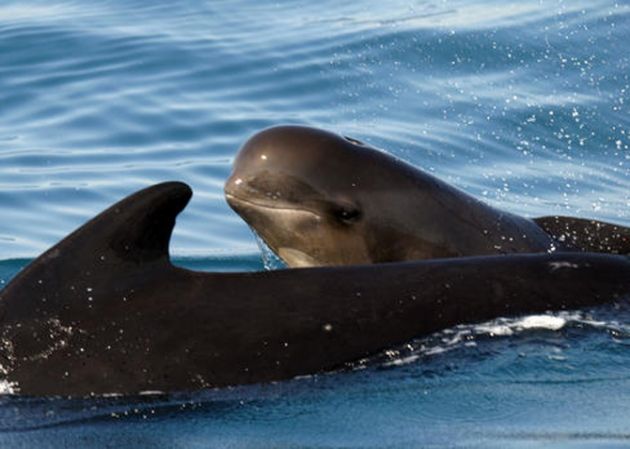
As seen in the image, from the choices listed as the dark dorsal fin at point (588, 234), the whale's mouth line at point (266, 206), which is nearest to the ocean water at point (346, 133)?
the whale's mouth line at point (266, 206)

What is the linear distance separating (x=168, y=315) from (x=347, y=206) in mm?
2261

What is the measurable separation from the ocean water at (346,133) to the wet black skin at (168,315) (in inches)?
3.6

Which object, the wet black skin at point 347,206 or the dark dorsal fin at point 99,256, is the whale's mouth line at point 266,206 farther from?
the dark dorsal fin at point 99,256

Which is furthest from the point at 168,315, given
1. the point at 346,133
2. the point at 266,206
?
the point at 346,133

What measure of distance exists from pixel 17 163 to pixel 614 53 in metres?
7.06

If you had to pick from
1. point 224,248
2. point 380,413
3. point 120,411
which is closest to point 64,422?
point 120,411

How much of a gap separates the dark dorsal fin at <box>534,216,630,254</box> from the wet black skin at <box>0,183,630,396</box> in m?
2.46

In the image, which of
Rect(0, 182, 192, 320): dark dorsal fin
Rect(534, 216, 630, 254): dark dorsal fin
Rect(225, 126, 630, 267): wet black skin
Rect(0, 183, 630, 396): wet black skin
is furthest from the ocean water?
Rect(534, 216, 630, 254): dark dorsal fin

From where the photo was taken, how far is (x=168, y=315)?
24.5ft

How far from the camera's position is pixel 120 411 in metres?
7.21

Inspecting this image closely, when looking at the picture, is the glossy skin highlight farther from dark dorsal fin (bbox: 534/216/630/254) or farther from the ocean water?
the ocean water

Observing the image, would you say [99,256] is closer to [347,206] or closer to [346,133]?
[347,206]

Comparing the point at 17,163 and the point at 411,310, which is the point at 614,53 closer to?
the point at 17,163

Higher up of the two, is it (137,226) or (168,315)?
(137,226)
